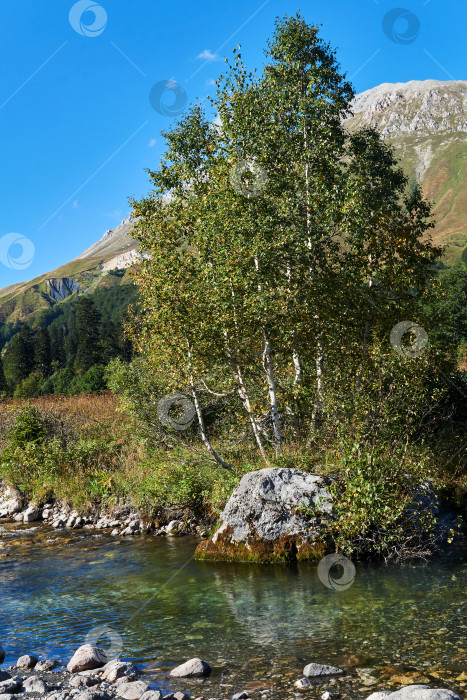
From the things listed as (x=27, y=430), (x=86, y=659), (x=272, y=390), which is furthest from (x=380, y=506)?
(x=27, y=430)

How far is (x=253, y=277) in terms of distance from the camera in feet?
53.4

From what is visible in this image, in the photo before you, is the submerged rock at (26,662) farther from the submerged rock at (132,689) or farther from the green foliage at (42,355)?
the green foliage at (42,355)

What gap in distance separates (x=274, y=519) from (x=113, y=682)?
22.9ft

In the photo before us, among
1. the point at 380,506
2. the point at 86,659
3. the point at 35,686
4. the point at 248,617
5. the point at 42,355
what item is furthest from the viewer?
the point at 42,355

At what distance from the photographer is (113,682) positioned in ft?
24.1

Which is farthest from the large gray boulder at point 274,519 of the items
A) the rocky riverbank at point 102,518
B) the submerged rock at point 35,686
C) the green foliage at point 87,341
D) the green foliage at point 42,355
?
the green foliage at point 42,355

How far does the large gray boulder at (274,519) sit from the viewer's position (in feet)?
44.5

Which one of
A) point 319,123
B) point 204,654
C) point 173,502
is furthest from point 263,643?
point 319,123

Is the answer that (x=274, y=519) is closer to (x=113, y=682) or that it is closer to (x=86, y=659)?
(x=86, y=659)

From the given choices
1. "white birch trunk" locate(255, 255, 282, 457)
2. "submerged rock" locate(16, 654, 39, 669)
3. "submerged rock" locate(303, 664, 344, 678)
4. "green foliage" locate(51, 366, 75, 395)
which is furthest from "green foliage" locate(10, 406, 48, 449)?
"green foliage" locate(51, 366, 75, 395)

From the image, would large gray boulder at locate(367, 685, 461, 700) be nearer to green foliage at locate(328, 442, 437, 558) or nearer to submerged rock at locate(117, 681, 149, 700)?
submerged rock at locate(117, 681, 149, 700)

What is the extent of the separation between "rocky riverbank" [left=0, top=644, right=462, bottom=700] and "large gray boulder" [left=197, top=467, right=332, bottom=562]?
20.3 ft

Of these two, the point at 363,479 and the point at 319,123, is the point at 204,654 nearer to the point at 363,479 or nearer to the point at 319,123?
the point at 363,479

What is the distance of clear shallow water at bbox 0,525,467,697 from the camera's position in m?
7.37
